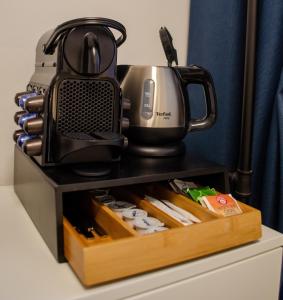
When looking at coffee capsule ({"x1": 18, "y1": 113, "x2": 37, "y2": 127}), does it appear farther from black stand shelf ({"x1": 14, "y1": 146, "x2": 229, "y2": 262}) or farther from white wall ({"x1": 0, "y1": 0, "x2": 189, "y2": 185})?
white wall ({"x1": 0, "y1": 0, "x2": 189, "y2": 185})

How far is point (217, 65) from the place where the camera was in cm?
Answer: 97

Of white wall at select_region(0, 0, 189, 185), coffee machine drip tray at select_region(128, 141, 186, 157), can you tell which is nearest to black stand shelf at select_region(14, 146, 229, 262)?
coffee machine drip tray at select_region(128, 141, 186, 157)

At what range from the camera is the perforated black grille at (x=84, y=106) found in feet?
2.04

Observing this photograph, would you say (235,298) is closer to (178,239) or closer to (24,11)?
(178,239)

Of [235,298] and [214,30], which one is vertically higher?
[214,30]

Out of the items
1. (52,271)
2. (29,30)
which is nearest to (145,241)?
(52,271)

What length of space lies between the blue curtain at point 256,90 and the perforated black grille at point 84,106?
0.41 m

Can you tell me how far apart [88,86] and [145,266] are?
34 centimetres

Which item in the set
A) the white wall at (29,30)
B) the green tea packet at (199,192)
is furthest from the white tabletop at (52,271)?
the white wall at (29,30)

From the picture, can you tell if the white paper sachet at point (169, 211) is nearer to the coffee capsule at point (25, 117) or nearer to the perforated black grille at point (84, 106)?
the perforated black grille at point (84, 106)

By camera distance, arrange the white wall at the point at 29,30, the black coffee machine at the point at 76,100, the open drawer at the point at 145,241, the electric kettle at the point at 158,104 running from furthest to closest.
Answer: the white wall at the point at 29,30, the electric kettle at the point at 158,104, the black coffee machine at the point at 76,100, the open drawer at the point at 145,241

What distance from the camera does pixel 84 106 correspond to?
641mm

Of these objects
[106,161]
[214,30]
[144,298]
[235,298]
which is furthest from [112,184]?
[214,30]

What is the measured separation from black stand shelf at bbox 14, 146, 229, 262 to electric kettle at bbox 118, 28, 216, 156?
4 centimetres
